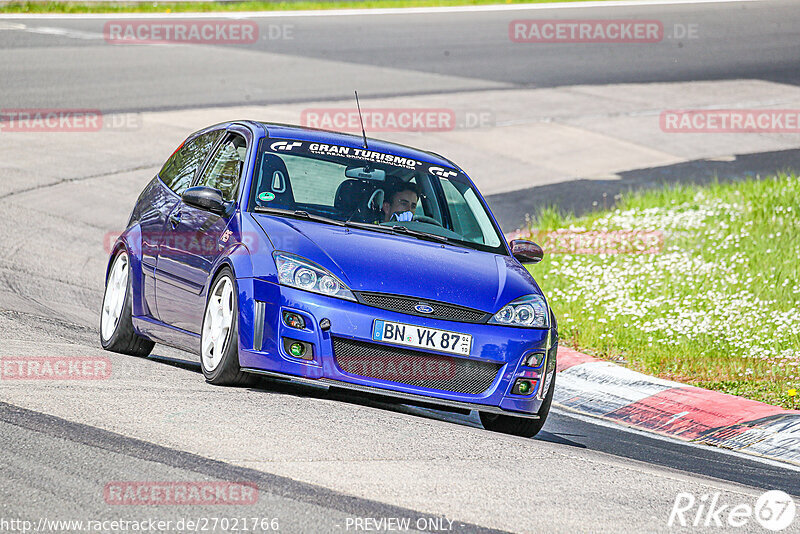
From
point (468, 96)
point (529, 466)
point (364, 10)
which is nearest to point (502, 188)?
point (468, 96)

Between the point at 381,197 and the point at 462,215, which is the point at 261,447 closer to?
the point at 381,197

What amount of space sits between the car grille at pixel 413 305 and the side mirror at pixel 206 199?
125 centimetres

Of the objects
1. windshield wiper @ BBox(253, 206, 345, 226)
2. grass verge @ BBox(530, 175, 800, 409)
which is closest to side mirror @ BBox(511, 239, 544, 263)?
windshield wiper @ BBox(253, 206, 345, 226)

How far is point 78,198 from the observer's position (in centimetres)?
1405

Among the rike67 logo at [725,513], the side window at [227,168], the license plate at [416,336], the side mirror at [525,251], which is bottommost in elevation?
the rike67 logo at [725,513]

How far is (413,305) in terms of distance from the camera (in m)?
6.63

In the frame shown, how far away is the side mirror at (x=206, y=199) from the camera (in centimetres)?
735

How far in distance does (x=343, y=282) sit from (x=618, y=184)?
10496mm

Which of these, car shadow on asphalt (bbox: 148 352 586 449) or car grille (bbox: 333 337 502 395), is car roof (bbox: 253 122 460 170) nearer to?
car shadow on asphalt (bbox: 148 352 586 449)

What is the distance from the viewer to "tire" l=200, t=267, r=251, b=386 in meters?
6.70

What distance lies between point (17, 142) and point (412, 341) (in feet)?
35.5

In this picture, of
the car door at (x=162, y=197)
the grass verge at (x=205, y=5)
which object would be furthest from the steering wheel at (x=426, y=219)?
the grass verge at (x=205, y=5)

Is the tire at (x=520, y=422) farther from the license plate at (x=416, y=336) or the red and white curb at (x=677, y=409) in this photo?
the red and white curb at (x=677, y=409)

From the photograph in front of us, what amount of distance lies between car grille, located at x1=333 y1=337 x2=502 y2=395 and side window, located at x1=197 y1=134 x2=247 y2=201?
152 cm
